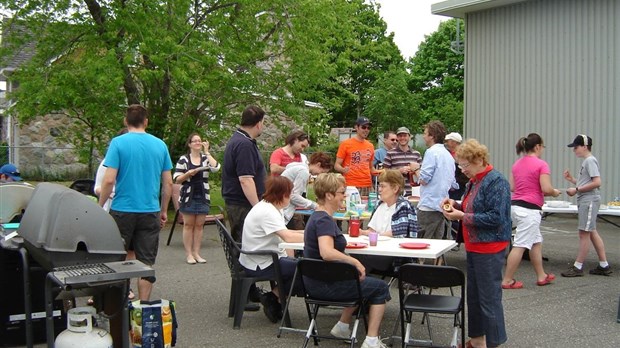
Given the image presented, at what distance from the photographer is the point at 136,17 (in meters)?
12.3

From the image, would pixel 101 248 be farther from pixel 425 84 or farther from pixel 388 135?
pixel 425 84

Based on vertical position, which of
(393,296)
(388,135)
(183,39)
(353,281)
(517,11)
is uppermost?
(517,11)

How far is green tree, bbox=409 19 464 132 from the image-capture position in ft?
155

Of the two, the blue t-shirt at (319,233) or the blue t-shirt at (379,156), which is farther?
the blue t-shirt at (379,156)

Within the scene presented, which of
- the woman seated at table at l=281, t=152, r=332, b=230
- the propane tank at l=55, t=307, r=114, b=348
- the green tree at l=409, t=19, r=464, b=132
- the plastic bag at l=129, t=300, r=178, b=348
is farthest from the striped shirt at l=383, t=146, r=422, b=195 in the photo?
the green tree at l=409, t=19, r=464, b=132

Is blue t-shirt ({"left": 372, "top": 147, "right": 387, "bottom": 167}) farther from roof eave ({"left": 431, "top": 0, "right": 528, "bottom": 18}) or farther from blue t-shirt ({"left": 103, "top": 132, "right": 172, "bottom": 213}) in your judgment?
blue t-shirt ({"left": 103, "top": 132, "right": 172, "bottom": 213})

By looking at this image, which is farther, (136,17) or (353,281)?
(136,17)

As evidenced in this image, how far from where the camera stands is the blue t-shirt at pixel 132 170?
18.8 feet

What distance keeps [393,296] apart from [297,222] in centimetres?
185

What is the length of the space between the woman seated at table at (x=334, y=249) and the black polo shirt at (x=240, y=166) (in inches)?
48.0

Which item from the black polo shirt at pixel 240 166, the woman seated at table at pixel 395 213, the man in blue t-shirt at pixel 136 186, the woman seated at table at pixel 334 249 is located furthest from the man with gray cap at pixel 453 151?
the man in blue t-shirt at pixel 136 186

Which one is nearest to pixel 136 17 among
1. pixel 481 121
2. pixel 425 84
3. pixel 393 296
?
pixel 393 296

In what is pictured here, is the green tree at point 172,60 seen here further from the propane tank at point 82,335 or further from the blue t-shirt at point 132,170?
the propane tank at point 82,335

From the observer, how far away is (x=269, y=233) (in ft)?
19.0
